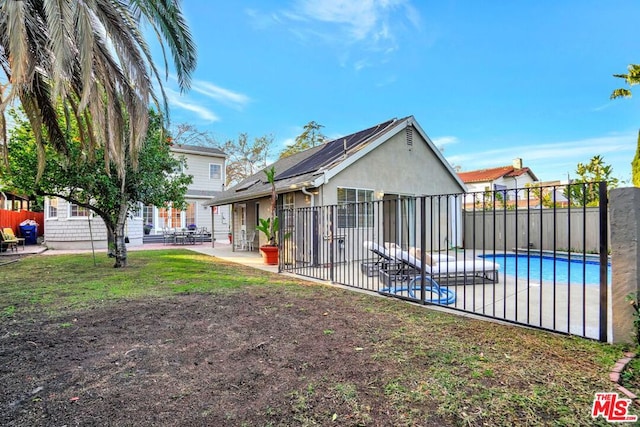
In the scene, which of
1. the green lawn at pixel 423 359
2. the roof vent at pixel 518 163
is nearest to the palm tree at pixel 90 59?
the green lawn at pixel 423 359

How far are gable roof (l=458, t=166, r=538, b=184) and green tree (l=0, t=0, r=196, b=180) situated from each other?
99.1 ft

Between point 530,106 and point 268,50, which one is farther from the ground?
point 268,50

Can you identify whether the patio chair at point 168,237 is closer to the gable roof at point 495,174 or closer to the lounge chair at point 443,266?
the lounge chair at point 443,266

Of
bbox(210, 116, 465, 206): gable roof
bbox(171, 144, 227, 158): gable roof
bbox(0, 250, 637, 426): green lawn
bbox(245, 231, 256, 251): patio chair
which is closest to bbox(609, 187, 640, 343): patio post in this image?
bbox(0, 250, 637, 426): green lawn

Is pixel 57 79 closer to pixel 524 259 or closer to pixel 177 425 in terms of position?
Result: pixel 177 425

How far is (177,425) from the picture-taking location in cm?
234

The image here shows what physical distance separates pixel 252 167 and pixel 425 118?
18873 millimetres

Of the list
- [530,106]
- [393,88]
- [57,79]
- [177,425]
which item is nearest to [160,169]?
[57,79]

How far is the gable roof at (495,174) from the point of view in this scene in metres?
30.9

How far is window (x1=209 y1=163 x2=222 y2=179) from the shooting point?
25.4m

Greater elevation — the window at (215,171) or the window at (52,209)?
the window at (215,171)

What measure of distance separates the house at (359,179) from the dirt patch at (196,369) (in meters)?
4.56

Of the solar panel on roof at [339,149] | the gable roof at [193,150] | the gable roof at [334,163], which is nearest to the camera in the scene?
the gable roof at [334,163]

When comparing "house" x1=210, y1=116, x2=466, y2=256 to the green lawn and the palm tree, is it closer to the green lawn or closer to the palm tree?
the green lawn
